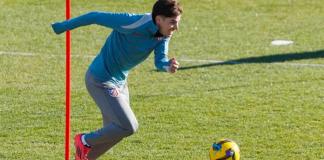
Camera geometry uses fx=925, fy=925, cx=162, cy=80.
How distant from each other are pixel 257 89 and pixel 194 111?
4.90 ft

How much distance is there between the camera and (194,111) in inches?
477

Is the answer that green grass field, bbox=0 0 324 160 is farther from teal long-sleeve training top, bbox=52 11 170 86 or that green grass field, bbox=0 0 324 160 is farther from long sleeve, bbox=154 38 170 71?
long sleeve, bbox=154 38 170 71

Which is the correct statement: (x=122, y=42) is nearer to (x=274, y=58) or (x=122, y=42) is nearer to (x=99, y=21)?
(x=99, y=21)

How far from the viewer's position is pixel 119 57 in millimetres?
8953

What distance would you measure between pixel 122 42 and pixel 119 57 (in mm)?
152

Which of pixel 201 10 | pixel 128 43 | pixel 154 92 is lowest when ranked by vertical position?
pixel 201 10

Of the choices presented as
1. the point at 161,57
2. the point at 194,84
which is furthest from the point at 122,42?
the point at 194,84

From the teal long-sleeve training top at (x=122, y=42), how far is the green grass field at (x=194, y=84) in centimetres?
148

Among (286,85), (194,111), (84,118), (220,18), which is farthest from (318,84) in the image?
(220,18)

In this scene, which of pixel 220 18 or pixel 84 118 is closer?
pixel 84 118

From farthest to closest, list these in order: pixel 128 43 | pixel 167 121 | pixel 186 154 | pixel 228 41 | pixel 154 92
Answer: pixel 228 41 < pixel 154 92 < pixel 167 121 < pixel 186 154 < pixel 128 43

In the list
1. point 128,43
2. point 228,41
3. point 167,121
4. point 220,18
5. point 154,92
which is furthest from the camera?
point 220,18

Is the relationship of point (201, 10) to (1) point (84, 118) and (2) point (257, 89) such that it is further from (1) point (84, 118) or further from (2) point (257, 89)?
(1) point (84, 118)

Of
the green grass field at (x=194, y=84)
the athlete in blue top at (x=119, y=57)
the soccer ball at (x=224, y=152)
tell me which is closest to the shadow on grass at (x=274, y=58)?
the green grass field at (x=194, y=84)
